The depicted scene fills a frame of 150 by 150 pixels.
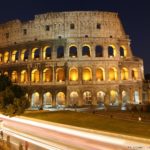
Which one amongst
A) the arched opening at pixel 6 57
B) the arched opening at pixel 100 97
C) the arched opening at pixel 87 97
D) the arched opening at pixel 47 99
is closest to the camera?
the arched opening at pixel 87 97

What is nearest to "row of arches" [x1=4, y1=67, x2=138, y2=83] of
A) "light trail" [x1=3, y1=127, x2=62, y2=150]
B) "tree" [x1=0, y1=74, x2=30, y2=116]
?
"tree" [x1=0, y1=74, x2=30, y2=116]

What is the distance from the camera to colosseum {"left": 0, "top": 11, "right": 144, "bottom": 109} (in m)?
49.0

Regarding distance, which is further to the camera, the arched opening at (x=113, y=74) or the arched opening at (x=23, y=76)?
the arched opening at (x=23, y=76)

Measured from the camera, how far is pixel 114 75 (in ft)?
167

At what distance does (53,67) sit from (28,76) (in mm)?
5596

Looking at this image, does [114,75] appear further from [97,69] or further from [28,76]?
[28,76]

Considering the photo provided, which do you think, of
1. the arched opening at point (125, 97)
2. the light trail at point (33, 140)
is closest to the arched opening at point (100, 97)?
the arched opening at point (125, 97)

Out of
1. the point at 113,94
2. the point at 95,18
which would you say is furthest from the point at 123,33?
the point at 113,94

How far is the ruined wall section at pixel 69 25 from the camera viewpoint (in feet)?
166

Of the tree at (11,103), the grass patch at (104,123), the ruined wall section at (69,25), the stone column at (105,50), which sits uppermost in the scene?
the ruined wall section at (69,25)

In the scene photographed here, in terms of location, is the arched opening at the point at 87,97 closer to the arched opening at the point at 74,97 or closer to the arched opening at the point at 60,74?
the arched opening at the point at 74,97

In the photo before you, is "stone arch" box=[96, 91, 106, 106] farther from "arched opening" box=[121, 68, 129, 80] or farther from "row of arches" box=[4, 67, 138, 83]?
"arched opening" box=[121, 68, 129, 80]

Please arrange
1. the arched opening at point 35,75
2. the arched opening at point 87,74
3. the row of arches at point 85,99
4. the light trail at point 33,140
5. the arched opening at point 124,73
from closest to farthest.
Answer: the light trail at point 33,140 < the row of arches at point 85,99 < the arched opening at point 87,74 < the arched opening at point 124,73 < the arched opening at point 35,75

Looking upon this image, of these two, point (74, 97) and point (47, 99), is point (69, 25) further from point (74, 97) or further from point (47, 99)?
point (47, 99)
